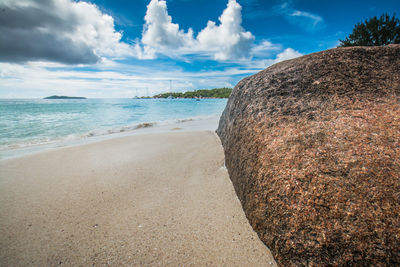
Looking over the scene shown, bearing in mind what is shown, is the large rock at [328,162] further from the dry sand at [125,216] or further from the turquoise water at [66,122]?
the turquoise water at [66,122]

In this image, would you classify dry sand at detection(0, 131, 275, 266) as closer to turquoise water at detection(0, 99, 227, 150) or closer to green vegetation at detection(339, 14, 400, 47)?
turquoise water at detection(0, 99, 227, 150)

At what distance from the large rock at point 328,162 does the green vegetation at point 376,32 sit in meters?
25.4

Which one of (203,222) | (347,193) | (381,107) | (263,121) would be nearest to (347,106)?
(381,107)

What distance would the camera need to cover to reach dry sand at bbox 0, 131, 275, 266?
1664 millimetres

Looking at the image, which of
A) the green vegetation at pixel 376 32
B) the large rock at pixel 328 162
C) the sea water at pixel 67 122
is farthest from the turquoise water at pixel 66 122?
the green vegetation at pixel 376 32

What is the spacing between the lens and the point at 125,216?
2.19 meters

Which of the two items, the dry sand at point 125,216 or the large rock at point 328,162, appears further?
the dry sand at point 125,216

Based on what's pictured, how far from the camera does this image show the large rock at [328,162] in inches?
48.1

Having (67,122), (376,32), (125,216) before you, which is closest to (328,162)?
(125,216)

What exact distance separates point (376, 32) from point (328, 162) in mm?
27788

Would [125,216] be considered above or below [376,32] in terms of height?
below

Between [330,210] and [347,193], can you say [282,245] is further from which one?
[347,193]

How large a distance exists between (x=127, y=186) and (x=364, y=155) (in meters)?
3.11

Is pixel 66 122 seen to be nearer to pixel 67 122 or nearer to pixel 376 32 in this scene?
pixel 67 122
